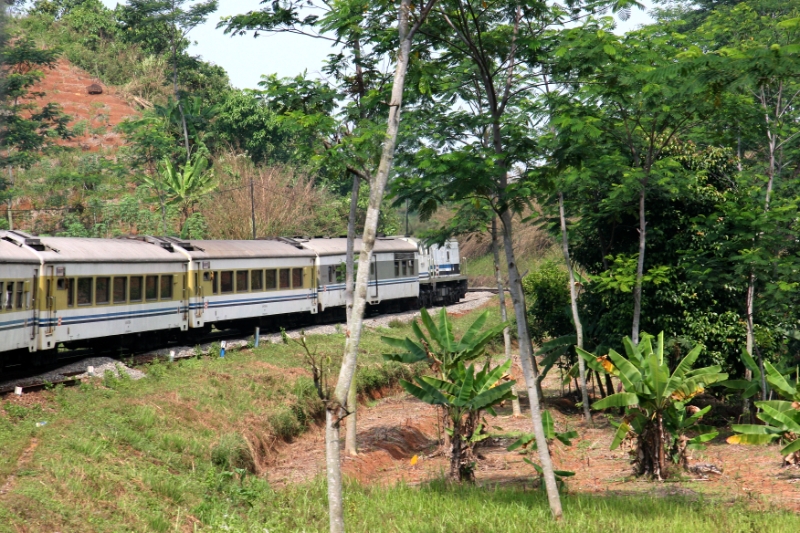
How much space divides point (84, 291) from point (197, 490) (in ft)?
32.4

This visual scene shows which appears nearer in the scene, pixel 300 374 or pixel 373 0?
pixel 373 0

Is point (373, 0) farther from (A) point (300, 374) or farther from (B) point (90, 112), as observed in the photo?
(B) point (90, 112)

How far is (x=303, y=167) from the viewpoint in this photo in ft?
208

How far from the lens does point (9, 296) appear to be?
17.7m

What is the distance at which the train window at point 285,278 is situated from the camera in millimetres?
29356

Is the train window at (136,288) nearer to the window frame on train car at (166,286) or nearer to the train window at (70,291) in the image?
the window frame on train car at (166,286)

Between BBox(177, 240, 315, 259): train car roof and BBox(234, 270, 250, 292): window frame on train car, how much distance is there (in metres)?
0.52

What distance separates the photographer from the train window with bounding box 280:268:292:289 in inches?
1156

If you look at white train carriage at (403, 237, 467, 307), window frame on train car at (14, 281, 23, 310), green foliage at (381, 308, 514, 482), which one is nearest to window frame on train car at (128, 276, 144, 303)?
window frame on train car at (14, 281, 23, 310)

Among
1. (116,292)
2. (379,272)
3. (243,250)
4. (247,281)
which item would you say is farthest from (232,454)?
(379,272)

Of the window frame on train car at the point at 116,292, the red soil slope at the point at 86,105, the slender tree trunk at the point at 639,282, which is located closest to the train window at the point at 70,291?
the window frame on train car at the point at 116,292

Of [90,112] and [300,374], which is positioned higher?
[90,112]

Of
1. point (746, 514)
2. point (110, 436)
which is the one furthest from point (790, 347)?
point (110, 436)

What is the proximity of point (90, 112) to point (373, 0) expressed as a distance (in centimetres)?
6041
